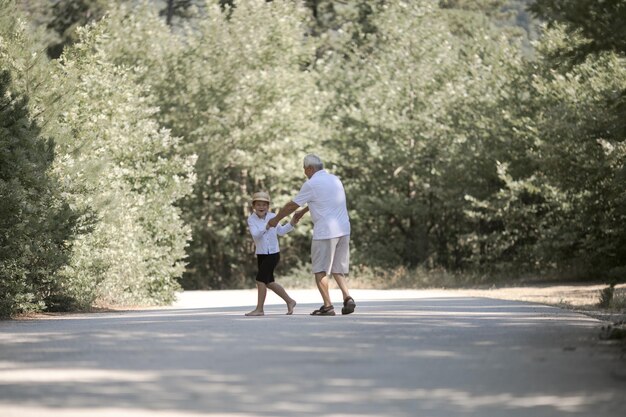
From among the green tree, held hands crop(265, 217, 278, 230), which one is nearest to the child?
held hands crop(265, 217, 278, 230)

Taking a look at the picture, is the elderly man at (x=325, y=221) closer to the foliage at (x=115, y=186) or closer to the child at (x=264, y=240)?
the child at (x=264, y=240)

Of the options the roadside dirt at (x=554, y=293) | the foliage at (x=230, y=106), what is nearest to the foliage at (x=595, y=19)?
the roadside dirt at (x=554, y=293)

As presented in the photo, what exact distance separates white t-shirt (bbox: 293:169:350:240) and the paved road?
7.56 feet

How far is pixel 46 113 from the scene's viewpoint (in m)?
24.2

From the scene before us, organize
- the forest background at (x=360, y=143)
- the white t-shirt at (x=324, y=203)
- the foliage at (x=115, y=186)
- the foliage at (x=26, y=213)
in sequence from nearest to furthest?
the white t-shirt at (x=324, y=203), the foliage at (x=26, y=213), the foliage at (x=115, y=186), the forest background at (x=360, y=143)

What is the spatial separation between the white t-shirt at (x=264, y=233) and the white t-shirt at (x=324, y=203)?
812 mm

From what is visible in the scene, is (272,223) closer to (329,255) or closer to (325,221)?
(325,221)

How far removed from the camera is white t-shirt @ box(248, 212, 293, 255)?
17516 millimetres

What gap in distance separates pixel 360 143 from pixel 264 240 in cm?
2693

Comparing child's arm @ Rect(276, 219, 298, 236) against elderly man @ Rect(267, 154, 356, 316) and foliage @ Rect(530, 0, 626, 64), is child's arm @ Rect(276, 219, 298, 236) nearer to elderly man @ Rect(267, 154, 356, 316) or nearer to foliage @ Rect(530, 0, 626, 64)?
elderly man @ Rect(267, 154, 356, 316)

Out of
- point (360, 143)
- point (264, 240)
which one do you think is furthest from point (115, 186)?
point (360, 143)

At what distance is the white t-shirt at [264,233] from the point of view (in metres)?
17.5

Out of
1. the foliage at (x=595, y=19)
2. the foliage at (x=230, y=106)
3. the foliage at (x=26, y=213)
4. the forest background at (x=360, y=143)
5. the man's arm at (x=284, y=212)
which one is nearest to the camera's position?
the foliage at (x=595, y=19)

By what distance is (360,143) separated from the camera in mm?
44312
